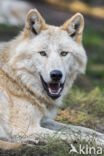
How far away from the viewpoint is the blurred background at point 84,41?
23.7ft

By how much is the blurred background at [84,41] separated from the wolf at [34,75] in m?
1.13

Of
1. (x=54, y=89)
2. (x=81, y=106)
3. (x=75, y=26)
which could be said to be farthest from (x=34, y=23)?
(x=81, y=106)

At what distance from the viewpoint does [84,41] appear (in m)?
17.9

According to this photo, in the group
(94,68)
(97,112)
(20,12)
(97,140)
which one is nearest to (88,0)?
(20,12)

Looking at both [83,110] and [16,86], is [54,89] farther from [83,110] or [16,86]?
[83,110]

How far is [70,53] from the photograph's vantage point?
20.0ft

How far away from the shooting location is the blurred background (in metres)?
7.24

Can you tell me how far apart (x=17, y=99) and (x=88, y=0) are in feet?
74.0

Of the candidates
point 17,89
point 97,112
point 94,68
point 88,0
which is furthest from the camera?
point 88,0

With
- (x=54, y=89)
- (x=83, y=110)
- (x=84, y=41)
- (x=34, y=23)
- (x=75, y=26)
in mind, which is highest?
(x=84, y=41)

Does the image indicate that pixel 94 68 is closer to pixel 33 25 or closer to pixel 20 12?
pixel 20 12

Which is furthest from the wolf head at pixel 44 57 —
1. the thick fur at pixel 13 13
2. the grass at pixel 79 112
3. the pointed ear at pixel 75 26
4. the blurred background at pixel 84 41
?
the thick fur at pixel 13 13

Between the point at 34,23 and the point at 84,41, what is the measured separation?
474 inches

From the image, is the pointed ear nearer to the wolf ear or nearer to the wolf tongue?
the wolf ear
